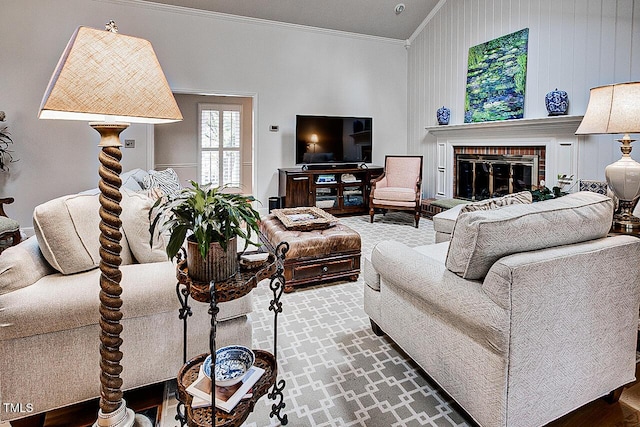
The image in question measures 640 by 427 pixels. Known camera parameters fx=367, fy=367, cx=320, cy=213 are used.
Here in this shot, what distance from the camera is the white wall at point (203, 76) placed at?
15.1 feet

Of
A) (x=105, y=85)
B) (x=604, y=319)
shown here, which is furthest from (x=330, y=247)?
(x=105, y=85)

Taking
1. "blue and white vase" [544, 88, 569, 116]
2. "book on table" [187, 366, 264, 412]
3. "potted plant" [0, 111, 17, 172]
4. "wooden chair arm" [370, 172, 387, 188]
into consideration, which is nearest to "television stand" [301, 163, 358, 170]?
"wooden chair arm" [370, 172, 387, 188]

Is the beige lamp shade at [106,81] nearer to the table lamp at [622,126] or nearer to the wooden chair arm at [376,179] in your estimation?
the table lamp at [622,126]

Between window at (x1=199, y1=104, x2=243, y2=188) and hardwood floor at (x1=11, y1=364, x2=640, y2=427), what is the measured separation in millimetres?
6194

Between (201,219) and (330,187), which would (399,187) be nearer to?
(330,187)

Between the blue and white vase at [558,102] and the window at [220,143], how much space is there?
5.67 metres

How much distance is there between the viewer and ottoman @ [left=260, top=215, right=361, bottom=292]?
2.94 m

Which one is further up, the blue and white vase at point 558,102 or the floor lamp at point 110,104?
the blue and white vase at point 558,102

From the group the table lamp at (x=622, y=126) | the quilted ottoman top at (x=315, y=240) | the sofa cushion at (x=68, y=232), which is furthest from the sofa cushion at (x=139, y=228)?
the table lamp at (x=622, y=126)

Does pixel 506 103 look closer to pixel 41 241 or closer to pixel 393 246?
pixel 393 246

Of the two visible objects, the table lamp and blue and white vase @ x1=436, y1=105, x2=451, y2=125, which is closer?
the table lamp

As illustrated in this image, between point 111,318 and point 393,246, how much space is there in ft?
4.38

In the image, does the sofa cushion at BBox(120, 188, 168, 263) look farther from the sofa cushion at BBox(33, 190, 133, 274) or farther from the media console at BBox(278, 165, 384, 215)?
the media console at BBox(278, 165, 384, 215)

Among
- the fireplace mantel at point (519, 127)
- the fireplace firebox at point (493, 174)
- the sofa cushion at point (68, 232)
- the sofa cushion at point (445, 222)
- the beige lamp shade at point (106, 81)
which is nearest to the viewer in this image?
the beige lamp shade at point (106, 81)
